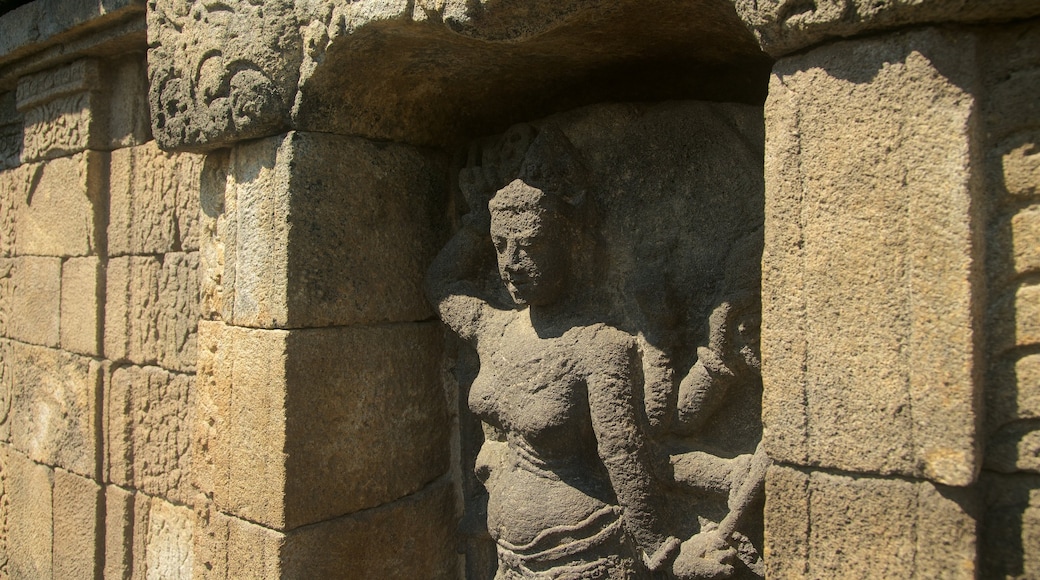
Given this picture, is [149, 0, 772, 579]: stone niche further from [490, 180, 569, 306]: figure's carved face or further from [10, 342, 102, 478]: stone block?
[10, 342, 102, 478]: stone block

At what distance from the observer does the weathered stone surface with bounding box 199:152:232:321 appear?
2586 mm

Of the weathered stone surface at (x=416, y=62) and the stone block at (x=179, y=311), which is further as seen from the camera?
the stone block at (x=179, y=311)

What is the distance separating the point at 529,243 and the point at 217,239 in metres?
1.16

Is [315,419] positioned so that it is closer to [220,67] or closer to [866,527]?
[220,67]

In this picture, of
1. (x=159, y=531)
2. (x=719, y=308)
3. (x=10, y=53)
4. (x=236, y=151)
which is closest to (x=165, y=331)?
(x=159, y=531)

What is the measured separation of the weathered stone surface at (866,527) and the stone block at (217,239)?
185 centimetres

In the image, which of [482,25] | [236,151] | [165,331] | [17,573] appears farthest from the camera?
[17,573]

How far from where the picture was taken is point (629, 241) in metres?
2.40

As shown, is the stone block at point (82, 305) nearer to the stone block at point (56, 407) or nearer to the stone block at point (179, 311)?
the stone block at point (56, 407)

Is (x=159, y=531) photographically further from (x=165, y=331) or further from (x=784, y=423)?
(x=784, y=423)

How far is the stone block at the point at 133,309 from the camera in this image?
11.2 ft

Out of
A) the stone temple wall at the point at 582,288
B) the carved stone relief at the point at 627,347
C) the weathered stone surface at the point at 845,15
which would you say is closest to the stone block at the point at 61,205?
the stone temple wall at the point at 582,288

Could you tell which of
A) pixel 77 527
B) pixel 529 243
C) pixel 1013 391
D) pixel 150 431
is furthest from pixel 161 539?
pixel 1013 391

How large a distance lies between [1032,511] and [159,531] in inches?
129
